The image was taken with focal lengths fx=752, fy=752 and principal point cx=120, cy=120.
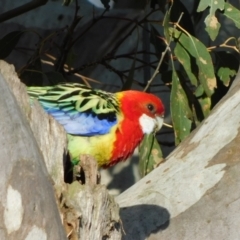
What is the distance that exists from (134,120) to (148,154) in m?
0.40

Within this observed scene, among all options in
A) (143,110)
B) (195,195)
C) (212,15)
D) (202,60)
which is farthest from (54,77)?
(195,195)

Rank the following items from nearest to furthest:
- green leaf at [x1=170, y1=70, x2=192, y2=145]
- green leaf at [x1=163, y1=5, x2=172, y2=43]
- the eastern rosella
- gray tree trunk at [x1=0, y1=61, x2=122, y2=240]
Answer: gray tree trunk at [x1=0, y1=61, x2=122, y2=240] < the eastern rosella < green leaf at [x1=163, y1=5, x2=172, y2=43] < green leaf at [x1=170, y1=70, x2=192, y2=145]

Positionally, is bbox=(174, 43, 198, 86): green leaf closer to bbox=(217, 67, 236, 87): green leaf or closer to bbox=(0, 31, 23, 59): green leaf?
bbox=(217, 67, 236, 87): green leaf

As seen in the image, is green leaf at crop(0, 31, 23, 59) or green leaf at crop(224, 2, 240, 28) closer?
green leaf at crop(224, 2, 240, 28)

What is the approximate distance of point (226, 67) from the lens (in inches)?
163

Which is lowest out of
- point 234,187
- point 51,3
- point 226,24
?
point 51,3

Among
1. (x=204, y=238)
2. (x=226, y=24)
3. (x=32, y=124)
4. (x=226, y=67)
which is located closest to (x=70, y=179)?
(x=32, y=124)

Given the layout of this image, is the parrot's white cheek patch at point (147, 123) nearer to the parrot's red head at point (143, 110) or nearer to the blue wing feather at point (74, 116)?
the parrot's red head at point (143, 110)

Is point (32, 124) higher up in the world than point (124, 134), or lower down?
higher up

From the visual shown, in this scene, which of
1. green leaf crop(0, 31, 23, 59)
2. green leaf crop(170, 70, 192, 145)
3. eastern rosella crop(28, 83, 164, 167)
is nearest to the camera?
eastern rosella crop(28, 83, 164, 167)

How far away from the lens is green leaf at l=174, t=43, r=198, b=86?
12.7 ft

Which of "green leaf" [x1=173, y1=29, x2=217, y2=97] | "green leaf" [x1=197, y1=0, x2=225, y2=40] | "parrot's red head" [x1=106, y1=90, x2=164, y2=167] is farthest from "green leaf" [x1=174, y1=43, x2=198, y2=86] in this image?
"parrot's red head" [x1=106, y1=90, x2=164, y2=167]

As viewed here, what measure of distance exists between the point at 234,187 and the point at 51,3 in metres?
2.99

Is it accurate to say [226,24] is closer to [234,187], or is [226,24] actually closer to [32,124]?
[234,187]
